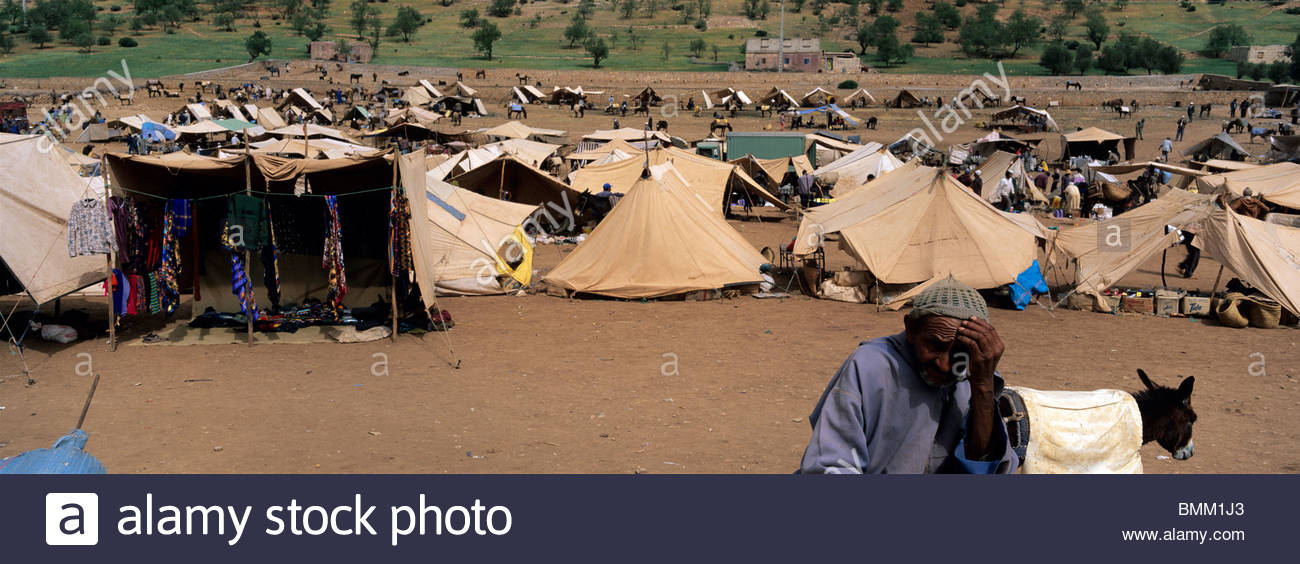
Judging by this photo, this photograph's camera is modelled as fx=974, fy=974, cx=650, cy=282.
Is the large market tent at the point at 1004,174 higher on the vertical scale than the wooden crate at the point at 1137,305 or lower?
higher

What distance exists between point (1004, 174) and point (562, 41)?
248ft

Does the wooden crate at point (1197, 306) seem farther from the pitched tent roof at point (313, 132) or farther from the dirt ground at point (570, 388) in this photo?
the pitched tent roof at point (313, 132)

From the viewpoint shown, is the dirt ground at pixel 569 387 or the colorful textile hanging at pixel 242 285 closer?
the dirt ground at pixel 569 387

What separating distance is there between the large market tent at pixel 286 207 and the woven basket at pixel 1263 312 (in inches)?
428

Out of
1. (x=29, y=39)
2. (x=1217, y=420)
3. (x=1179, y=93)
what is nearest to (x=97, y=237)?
(x=1217, y=420)

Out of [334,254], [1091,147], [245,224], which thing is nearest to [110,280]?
[245,224]

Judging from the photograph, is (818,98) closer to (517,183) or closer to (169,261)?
(517,183)

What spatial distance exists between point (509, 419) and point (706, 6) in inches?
4073

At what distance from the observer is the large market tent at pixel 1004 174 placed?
23.5 meters

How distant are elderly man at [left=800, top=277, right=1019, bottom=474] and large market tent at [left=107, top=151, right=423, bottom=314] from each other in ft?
28.1

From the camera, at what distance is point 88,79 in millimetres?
62219

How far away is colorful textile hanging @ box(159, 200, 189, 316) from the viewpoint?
1070 cm

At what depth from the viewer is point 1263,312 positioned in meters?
12.4

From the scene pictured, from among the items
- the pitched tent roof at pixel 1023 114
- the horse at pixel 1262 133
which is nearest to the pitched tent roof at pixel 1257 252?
the horse at pixel 1262 133
